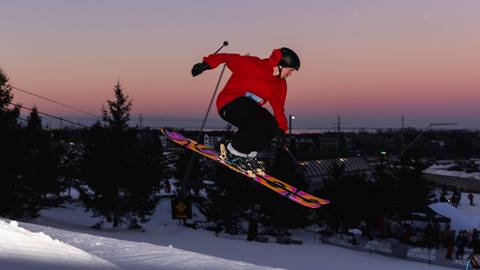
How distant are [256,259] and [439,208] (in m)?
21.2

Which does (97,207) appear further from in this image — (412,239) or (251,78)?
(251,78)

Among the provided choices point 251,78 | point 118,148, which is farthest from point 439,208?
point 251,78

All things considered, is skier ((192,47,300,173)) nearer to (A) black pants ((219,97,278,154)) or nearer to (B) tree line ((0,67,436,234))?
(A) black pants ((219,97,278,154))

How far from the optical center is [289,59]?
5367 millimetres

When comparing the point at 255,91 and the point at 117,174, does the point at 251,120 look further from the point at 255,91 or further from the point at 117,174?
the point at 117,174

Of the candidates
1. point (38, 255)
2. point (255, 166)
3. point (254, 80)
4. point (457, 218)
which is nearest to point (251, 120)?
point (254, 80)

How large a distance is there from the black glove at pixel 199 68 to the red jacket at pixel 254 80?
6 centimetres

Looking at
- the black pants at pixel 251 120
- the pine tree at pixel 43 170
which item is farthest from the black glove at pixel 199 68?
the pine tree at pixel 43 170

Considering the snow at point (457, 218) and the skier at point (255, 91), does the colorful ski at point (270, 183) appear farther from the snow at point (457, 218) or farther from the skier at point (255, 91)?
the snow at point (457, 218)

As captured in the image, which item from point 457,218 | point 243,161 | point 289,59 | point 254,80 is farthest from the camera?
point 457,218

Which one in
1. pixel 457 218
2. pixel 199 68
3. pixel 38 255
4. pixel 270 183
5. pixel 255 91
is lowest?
pixel 457 218

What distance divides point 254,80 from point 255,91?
144 mm

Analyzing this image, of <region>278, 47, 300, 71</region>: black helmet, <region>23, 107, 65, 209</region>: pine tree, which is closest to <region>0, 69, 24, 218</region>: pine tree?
<region>23, 107, 65, 209</region>: pine tree

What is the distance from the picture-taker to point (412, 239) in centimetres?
2458
